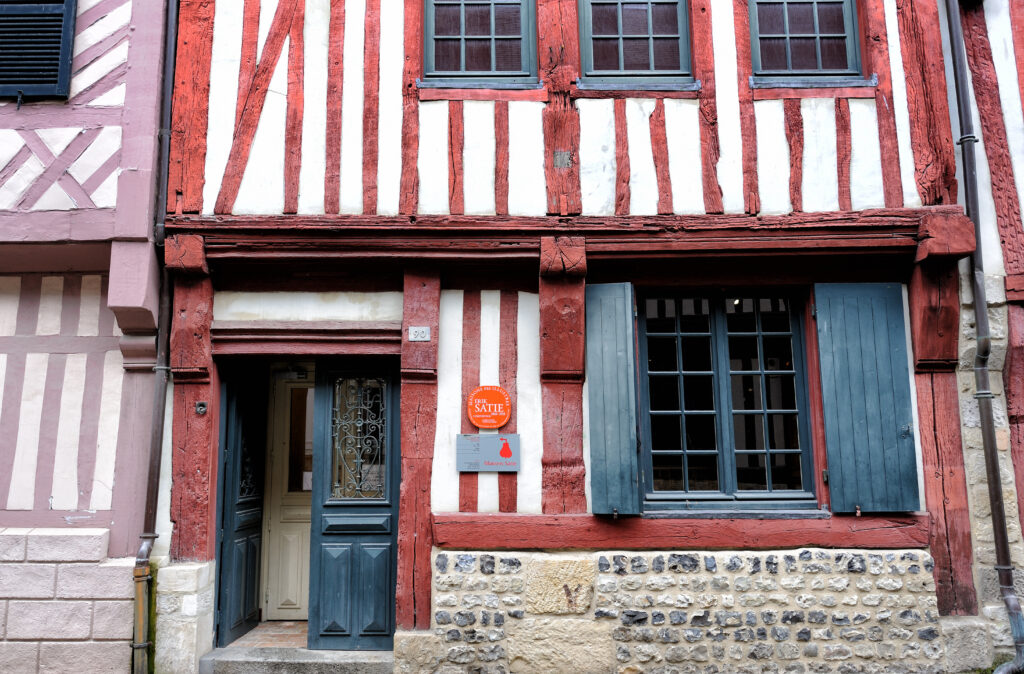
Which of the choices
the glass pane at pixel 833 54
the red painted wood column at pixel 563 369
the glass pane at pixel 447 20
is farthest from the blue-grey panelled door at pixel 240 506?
the glass pane at pixel 833 54

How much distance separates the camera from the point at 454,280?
4.67 m

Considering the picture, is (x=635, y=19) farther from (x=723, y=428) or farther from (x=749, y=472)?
(x=749, y=472)

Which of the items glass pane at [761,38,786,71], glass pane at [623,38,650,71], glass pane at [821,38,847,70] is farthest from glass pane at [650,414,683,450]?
glass pane at [821,38,847,70]

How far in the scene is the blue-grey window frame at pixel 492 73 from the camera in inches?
186

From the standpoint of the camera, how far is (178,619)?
431 centimetres

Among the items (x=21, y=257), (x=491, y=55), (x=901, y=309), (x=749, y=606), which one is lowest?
(x=749, y=606)

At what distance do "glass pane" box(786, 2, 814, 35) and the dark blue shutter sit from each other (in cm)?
489

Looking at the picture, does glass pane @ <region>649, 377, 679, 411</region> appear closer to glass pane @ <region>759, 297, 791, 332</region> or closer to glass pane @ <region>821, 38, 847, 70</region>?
glass pane @ <region>759, 297, 791, 332</region>

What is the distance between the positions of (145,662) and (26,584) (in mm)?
918

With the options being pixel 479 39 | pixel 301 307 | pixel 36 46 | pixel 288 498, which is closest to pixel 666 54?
pixel 479 39

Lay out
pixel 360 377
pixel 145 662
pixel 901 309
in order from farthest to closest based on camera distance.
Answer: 1. pixel 360 377
2. pixel 901 309
3. pixel 145 662

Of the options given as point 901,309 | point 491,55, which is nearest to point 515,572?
point 901,309

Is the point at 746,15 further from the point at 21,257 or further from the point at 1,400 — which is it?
the point at 1,400

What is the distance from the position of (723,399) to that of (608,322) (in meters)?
0.93
